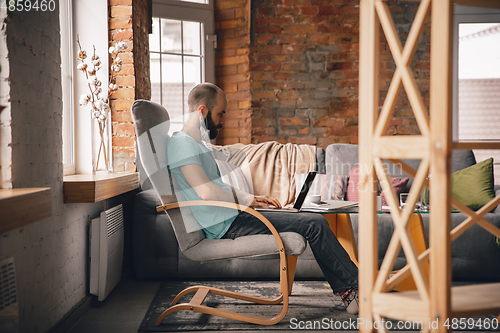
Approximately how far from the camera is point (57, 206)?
169 cm

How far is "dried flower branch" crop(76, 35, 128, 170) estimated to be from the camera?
236 centimetres

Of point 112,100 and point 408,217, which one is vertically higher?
point 112,100

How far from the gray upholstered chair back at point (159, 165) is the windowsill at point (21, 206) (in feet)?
1.78

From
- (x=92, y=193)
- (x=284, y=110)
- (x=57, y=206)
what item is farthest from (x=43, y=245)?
(x=284, y=110)

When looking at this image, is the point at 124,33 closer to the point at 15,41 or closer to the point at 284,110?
the point at 15,41

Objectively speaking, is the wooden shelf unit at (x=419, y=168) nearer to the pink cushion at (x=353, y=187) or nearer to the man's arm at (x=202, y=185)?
the man's arm at (x=202, y=185)

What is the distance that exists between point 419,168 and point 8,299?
1308 mm

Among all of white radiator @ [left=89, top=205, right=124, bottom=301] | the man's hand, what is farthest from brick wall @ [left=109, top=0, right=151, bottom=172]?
the man's hand

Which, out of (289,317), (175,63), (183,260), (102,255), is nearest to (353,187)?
(289,317)

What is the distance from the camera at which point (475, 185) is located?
8.56ft

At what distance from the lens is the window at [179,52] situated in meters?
3.47

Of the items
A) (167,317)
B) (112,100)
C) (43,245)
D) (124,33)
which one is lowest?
(167,317)

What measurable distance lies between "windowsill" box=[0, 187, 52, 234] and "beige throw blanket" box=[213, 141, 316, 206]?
5.96 ft

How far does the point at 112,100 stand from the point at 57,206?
1221 millimetres
